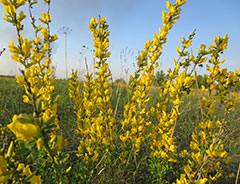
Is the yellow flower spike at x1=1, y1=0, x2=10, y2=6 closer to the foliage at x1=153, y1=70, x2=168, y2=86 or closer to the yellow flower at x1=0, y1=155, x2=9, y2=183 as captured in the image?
the yellow flower at x1=0, y1=155, x2=9, y2=183

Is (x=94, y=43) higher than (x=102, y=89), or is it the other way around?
(x=94, y=43)

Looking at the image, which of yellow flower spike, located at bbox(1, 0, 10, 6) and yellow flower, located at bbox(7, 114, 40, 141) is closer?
yellow flower, located at bbox(7, 114, 40, 141)

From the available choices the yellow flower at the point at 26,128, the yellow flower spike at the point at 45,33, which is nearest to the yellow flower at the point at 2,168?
the yellow flower at the point at 26,128

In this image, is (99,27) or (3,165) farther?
(99,27)

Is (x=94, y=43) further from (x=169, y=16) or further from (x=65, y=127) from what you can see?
(x=65, y=127)

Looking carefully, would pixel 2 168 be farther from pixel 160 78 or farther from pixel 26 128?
pixel 160 78

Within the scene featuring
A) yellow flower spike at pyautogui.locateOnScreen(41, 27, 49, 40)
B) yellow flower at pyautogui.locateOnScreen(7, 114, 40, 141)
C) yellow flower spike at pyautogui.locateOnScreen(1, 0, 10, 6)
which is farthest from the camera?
yellow flower spike at pyautogui.locateOnScreen(41, 27, 49, 40)

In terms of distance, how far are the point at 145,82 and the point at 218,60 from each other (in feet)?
2.77

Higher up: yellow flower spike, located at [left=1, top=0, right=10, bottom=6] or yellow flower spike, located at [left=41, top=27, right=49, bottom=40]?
yellow flower spike, located at [left=1, top=0, right=10, bottom=6]

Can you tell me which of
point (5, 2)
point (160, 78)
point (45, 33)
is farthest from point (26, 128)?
point (160, 78)

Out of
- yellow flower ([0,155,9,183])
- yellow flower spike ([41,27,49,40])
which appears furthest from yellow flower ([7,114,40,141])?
yellow flower spike ([41,27,49,40])

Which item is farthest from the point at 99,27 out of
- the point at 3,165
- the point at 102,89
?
the point at 3,165

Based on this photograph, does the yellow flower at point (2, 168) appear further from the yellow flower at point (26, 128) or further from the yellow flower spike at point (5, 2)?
the yellow flower spike at point (5, 2)

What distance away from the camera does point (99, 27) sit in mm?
1803
